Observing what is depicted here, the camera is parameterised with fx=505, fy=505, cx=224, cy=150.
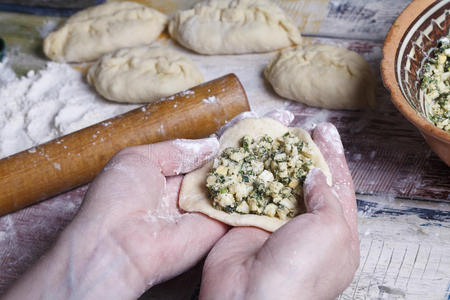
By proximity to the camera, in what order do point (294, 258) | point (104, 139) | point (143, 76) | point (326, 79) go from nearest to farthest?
point (294, 258)
point (104, 139)
point (326, 79)
point (143, 76)

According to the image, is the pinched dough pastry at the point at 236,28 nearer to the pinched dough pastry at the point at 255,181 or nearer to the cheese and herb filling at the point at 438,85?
the cheese and herb filling at the point at 438,85

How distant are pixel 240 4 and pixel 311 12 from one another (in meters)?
0.39

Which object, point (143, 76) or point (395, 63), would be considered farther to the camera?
point (143, 76)

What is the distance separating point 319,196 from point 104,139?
36.8 inches

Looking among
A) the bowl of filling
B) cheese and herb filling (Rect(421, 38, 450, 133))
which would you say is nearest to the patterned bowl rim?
the bowl of filling

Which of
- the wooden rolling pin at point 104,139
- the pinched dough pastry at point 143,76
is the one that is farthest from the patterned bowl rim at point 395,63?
the pinched dough pastry at point 143,76

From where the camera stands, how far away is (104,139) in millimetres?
1908

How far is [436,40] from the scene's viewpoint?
1.84 metres

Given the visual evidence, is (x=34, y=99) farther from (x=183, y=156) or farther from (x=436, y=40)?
(x=436, y=40)

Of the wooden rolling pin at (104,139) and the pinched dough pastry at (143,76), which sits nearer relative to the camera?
the wooden rolling pin at (104,139)

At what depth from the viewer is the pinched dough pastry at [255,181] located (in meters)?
1.39

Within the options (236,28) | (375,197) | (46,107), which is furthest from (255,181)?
(46,107)

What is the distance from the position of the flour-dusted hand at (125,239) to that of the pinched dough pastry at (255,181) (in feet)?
0.21

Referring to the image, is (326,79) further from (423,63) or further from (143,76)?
(143,76)
